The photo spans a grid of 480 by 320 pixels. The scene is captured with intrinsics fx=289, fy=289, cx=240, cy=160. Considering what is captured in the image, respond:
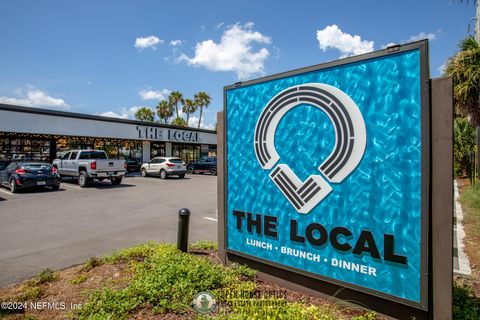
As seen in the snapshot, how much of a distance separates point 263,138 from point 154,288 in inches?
98.5

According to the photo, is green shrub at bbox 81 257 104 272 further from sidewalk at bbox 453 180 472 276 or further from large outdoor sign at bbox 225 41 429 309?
sidewalk at bbox 453 180 472 276

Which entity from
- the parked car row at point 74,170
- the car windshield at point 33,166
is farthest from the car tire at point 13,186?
the car windshield at point 33,166

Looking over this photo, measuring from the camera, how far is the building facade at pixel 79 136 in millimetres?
18484

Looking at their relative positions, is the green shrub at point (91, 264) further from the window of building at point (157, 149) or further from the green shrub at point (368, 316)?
the window of building at point (157, 149)

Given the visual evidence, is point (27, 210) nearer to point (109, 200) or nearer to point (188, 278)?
point (109, 200)

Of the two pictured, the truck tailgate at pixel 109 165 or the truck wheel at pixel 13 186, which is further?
the truck tailgate at pixel 109 165

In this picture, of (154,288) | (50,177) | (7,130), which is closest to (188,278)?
(154,288)

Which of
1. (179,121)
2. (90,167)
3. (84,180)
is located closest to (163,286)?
(90,167)

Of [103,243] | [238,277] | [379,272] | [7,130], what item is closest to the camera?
[379,272]

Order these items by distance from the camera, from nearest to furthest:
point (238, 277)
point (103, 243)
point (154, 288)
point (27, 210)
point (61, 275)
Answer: point (154, 288)
point (238, 277)
point (61, 275)
point (103, 243)
point (27, 210)

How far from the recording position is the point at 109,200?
11.9 m

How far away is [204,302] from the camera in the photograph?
11.5ft

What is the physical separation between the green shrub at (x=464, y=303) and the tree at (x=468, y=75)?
10.9m

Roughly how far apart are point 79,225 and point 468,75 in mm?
15682
